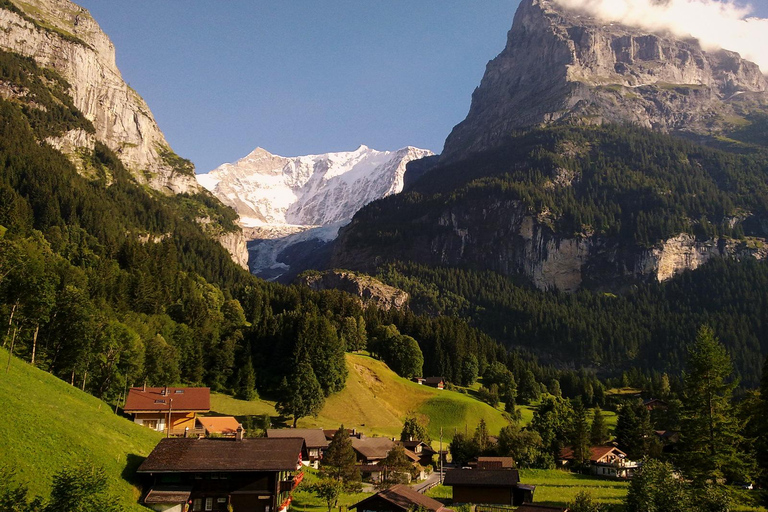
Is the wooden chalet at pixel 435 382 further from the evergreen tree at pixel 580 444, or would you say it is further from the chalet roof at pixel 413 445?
the evergreen tree at pixel 580 444

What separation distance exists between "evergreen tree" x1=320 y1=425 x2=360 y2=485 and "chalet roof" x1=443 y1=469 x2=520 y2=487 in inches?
420

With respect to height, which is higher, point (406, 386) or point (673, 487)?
point (406, 386)

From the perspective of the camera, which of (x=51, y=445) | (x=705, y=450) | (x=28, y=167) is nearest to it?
(x=51, y=445)

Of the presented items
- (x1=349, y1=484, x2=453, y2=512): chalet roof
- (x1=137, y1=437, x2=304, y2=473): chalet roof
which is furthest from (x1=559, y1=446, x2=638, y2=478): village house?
(x1=137, y1=437, x2=304, y2=473): chalet roof

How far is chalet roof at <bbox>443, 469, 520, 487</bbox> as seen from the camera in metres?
62.7

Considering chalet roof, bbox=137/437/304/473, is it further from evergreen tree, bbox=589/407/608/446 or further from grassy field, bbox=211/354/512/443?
evergreen tree, bbox=589/407/608/446

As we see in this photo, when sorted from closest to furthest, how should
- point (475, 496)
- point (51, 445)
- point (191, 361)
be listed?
point (51, 445), point (475, 496), point (191, 361)

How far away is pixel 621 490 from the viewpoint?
70.2 metres

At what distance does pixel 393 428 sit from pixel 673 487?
6347cm

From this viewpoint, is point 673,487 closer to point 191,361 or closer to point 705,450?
point 705,450

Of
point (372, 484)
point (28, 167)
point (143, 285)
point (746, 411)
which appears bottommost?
point (372, 484)

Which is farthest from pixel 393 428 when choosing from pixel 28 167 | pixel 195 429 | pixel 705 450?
pixel 28 167

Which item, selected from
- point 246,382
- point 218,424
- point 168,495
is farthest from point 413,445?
point 168,495

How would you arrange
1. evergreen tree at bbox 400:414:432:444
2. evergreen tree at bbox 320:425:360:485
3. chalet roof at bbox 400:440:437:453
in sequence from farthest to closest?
1. evergreen tree at bbox 400:414:432:444
2. chalet roof at bbox 400:440:437:453
3. evergreen tree at bbox 320:425:360:485
